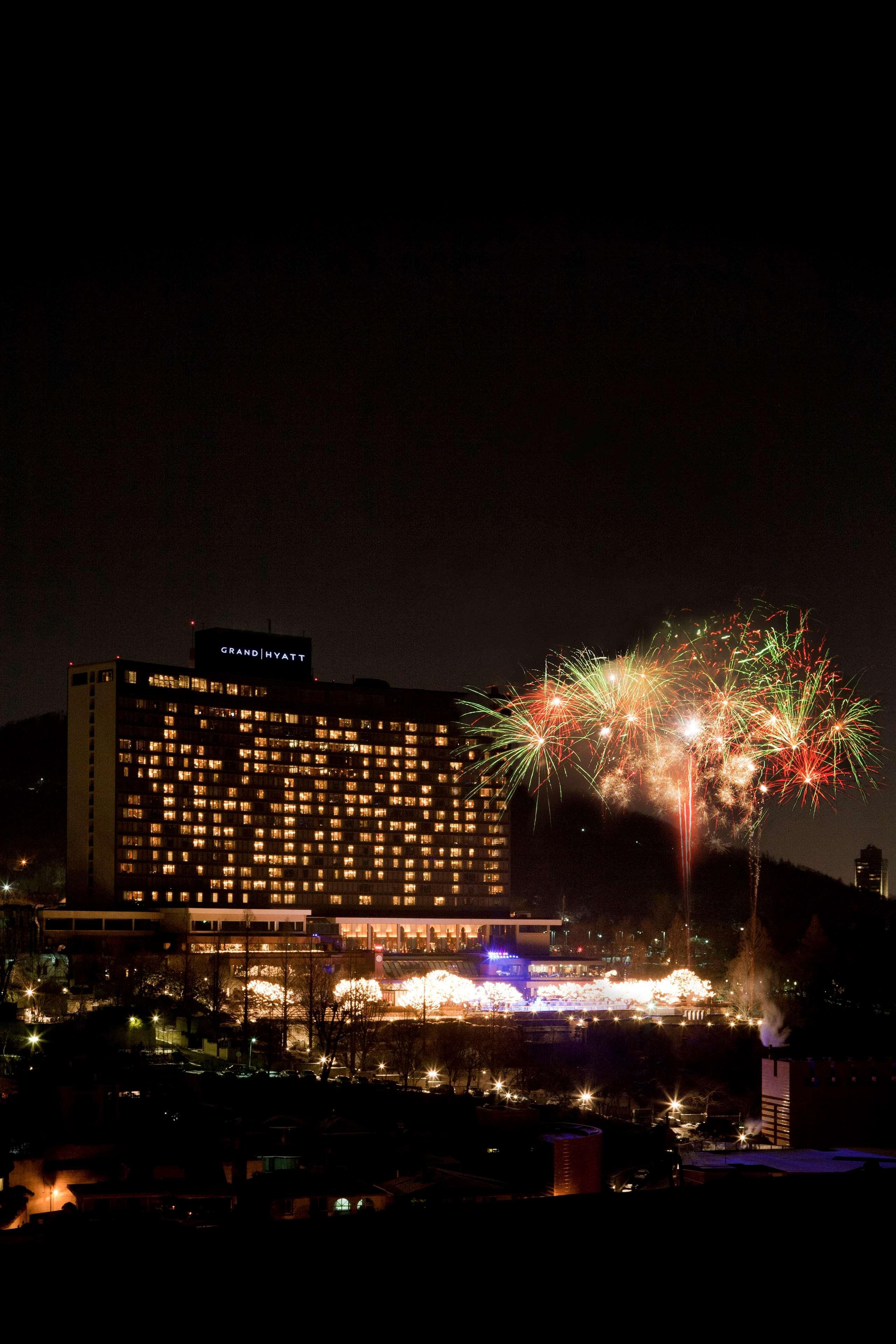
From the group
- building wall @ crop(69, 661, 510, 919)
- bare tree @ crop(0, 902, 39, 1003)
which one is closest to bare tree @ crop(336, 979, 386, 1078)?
bare tree @ crop(0, 902, 39, 1003)

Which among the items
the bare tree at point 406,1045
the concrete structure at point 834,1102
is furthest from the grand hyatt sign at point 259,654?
the concrete structure at point 834,1102

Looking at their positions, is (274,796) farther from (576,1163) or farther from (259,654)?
→ (576,1163)

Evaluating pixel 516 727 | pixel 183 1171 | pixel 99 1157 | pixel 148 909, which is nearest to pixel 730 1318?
pixel 183 1171

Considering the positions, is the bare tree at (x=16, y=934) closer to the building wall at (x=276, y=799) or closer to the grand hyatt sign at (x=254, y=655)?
the building wall at (x=276, y=799)

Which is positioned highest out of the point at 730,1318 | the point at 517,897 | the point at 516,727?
the point at 516,727

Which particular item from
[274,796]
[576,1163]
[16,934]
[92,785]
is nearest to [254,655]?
[274,796]

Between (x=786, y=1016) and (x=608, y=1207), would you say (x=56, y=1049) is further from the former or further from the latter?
(x=608, y=1207)
